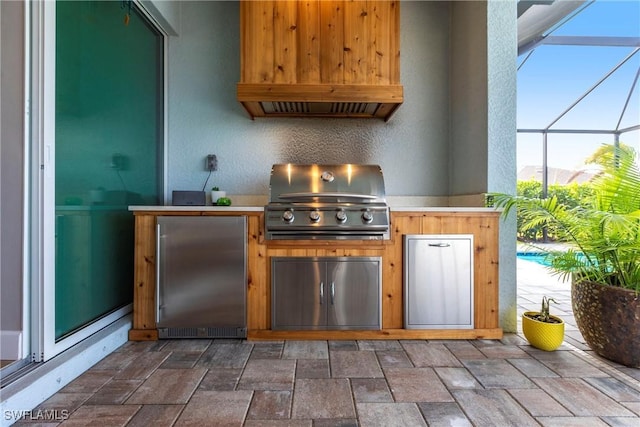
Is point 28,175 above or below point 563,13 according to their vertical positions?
below

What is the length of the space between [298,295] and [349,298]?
35 centimetres

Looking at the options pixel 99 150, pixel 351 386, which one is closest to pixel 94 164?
pixel 99 150

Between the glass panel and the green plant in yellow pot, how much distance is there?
2.73m

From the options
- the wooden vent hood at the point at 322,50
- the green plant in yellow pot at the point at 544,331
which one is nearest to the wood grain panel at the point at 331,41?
the wooden vent hood at the point at 322,50

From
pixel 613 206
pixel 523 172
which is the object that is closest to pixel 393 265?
pixel 613 206

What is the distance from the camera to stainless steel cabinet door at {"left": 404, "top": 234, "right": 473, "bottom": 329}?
2.17m

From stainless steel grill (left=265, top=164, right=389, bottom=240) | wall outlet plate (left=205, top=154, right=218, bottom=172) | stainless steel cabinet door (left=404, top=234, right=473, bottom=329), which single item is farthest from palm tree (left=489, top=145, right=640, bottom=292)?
wall outlet plate (left=205, top=154, right=218, bottom=172)

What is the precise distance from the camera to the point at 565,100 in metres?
6.70

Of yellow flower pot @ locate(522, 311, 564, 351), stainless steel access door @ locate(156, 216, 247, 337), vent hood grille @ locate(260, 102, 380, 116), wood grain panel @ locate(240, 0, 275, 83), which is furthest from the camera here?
vent hood grille @ locate(260, 102, 380, 116)

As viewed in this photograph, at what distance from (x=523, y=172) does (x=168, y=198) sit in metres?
7.21

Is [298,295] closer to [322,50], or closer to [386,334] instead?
[386,334]

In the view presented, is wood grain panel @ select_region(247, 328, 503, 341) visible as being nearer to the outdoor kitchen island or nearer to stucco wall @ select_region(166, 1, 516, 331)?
the outdoor kitchen island

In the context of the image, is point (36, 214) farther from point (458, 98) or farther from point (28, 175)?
point (458, 98)

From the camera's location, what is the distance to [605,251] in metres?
1.79
